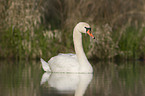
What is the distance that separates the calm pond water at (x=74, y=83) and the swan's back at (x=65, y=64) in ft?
0.79

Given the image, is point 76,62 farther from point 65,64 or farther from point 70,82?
point 70,82

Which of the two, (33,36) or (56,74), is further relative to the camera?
(33,36)

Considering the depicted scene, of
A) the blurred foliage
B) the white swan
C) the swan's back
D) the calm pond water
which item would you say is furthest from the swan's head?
the blurred foliage

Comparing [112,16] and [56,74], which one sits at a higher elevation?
[112,16]

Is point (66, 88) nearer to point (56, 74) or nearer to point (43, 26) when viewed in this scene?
point (56, 74)

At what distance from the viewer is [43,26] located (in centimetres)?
1634

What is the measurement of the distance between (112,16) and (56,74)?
19.5 feet

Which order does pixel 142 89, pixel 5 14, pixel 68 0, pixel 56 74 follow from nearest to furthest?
pixel 142 89
pixel 56 74
pixel 5 14
pixel 68 0

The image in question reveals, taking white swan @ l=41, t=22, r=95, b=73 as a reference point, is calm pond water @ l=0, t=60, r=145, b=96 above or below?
A: below

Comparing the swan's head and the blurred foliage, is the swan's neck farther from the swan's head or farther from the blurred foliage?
the blurred foliage

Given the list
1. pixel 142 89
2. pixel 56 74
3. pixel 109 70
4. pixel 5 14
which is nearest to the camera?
pixel 142 89

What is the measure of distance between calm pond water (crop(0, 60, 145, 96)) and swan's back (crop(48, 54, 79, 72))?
24 centimetres

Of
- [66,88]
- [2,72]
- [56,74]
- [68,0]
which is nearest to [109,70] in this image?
[56,74]

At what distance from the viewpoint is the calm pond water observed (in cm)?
789
